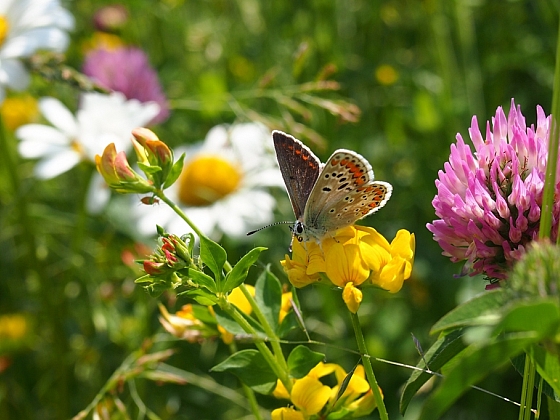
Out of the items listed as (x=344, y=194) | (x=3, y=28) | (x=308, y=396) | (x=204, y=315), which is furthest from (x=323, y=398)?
(x=3, y=28)

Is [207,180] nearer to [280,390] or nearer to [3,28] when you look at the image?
[3,28]

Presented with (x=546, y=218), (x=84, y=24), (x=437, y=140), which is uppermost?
(x=84, y=24)

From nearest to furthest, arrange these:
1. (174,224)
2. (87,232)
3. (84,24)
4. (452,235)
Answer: (452,235), (174,224), (87,232), (84,24)

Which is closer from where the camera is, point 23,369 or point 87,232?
point 23,369

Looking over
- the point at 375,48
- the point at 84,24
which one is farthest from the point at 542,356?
the point at 84,24

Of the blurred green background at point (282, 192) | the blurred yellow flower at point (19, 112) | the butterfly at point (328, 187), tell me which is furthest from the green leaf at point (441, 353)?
the blurred yellow flower at point (19, 112)

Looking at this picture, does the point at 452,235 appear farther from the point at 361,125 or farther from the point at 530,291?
the point at 361,125

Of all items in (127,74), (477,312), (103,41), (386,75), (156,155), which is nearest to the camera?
(477,312)
